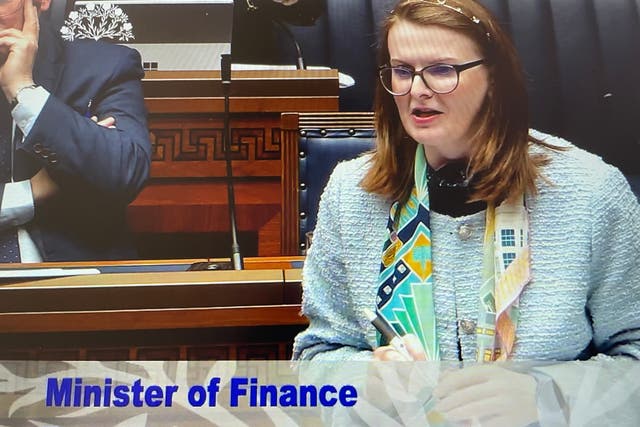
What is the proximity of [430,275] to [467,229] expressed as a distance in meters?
0.09

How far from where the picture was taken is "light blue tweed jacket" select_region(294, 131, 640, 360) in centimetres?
98

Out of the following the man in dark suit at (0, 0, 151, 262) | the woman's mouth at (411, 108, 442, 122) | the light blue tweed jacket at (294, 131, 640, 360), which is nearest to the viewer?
the light blue tweed jacket at (294, 131, 640, 360)

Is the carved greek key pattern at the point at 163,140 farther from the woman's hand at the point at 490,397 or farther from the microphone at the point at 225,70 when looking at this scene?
the woman's hand at the point at 490,397

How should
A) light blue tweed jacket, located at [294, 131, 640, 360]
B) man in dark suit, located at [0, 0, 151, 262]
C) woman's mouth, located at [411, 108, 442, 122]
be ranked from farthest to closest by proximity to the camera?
man in dark suit, located at [0, 0, 151, 262], woman's mouth, located at [411, 108, 442, 122], light blue tweed jacket, located at [294, 131, 640, 360]

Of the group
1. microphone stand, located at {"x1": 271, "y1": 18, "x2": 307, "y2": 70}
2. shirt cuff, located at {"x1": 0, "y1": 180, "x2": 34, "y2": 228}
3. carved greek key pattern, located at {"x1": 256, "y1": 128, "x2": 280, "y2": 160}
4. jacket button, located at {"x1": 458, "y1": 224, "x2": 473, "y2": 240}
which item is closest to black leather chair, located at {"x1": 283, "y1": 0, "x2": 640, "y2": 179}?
microphone stand, located at {"x1": 271, "y1": 18, "x2": 307, "y2": 70}

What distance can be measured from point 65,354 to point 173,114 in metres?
0.46

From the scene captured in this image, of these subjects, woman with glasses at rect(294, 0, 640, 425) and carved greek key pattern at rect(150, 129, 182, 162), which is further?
carved greek key pattern at rect(150, 129, 182, 162)

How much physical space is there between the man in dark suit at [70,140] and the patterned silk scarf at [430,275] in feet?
1.58

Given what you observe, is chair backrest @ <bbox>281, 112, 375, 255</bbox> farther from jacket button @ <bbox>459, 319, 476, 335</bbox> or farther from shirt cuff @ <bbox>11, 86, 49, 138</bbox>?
shirt cuff @ <bbox>11, 86, 49, 138</bbox>

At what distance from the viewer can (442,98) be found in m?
1.07

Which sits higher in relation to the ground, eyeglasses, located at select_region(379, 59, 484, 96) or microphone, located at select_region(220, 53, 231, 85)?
microphone, located at select_region(220, 53, 231, 85)

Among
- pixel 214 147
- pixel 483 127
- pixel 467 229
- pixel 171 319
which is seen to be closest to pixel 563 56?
pixel 483 127

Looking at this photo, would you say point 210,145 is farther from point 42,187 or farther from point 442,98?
point 442,98

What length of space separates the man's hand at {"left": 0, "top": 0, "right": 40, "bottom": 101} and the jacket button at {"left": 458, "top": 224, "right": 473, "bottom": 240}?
0.83m
